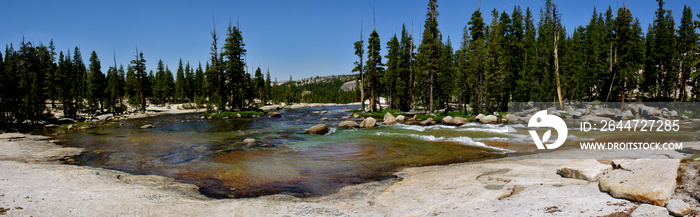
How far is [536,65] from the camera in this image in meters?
48.2

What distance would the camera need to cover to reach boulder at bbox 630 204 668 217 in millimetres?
5441

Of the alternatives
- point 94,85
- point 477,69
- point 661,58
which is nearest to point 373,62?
point 477,69

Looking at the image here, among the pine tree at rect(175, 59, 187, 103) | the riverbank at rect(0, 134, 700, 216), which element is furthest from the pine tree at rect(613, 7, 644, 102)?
the pine tree at rect(175, 59, 187, 103)

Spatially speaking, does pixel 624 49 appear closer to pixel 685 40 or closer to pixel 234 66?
pixel 685 40

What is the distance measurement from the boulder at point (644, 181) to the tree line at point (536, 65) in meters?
33.0

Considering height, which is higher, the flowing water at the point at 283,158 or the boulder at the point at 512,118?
the boulder at the point at 512,118

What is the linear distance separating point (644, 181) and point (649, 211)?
4.22 feet

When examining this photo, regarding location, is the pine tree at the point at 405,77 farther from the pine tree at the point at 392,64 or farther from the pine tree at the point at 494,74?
the pine tree at the point at 494,74

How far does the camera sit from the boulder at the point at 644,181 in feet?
19.4

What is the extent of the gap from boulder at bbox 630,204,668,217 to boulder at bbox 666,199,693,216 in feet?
0.33

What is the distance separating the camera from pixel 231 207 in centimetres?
812

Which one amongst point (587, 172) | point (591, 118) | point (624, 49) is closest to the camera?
point (587, 172)

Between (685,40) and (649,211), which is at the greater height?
(685,40)

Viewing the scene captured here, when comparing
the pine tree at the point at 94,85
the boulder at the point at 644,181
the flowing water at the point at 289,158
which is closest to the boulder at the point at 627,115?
the flowing water at the point at 289,158
